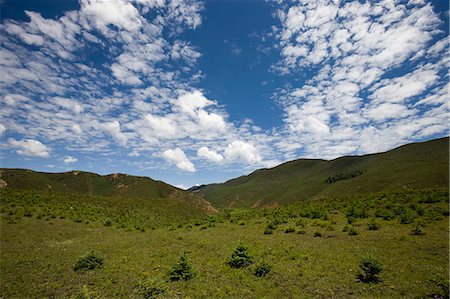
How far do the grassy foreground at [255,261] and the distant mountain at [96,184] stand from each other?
8171cm

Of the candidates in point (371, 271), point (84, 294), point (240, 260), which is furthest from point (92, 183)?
point (371, 271)

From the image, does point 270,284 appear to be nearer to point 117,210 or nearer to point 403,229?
point 403,229

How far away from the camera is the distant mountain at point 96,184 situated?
4411 inches

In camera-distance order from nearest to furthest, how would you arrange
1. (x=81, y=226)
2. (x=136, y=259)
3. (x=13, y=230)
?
1. (x=136, y=259)
2. (x=13, y=230)
3. (x=81, y=226)

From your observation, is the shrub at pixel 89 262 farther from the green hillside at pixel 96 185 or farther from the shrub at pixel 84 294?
the green hillside at pixel 96 185

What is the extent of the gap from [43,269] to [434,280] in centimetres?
2371

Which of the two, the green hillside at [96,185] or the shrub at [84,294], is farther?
the green hillside at [96,185]

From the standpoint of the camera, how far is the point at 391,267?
13.3 meters

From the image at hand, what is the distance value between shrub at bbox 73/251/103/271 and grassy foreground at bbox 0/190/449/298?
0.51 meters

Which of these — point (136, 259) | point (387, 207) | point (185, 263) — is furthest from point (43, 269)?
point (387, 207)

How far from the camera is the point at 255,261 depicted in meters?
16.0

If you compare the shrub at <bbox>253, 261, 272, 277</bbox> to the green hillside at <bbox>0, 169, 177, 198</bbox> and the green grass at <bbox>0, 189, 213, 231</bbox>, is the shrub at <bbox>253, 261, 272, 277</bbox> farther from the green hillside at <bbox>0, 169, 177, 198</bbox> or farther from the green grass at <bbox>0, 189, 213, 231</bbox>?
the green hillside at <bbox>0, 169, 177, 198</bbox>

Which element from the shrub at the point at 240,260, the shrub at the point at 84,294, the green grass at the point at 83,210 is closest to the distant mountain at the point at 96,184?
the green grass at the point at 83,210

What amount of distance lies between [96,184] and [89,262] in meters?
146
